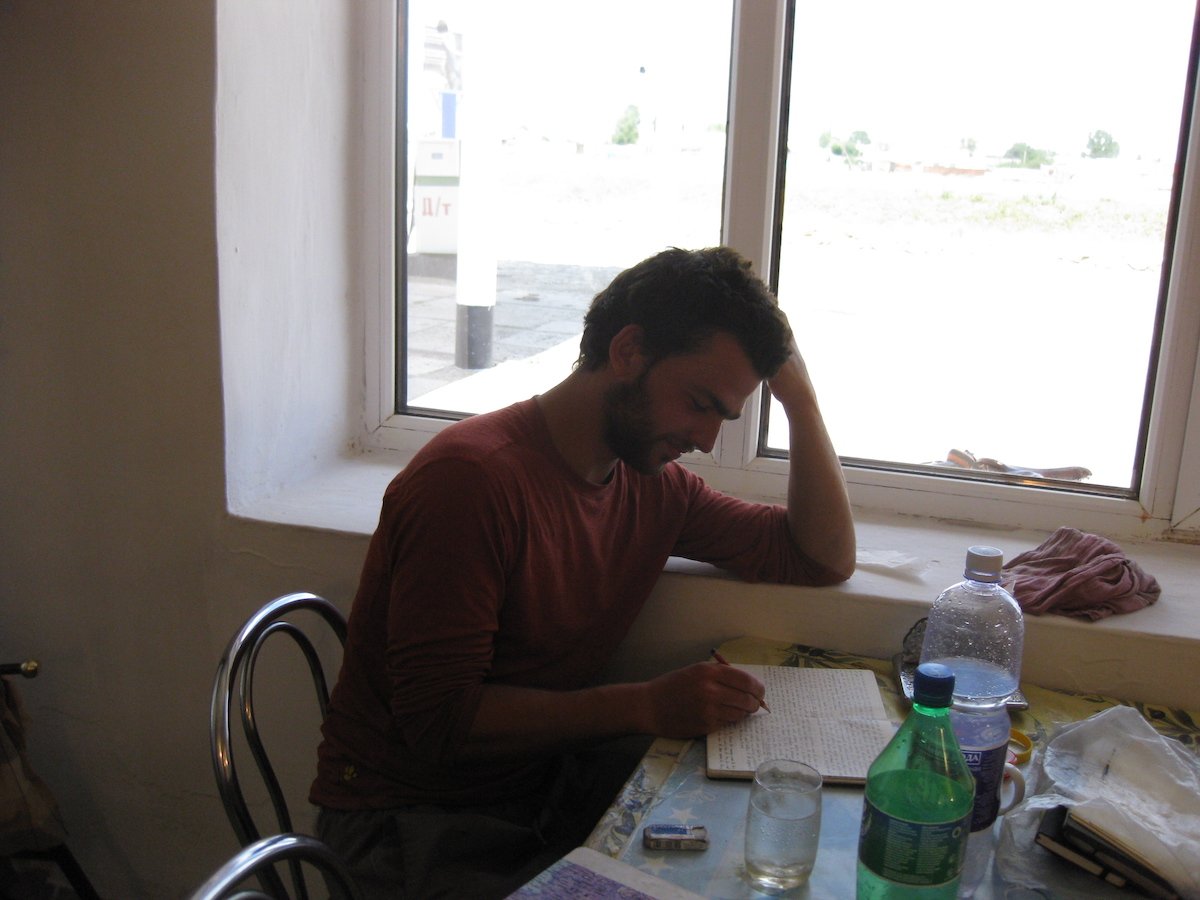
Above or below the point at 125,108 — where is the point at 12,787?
below

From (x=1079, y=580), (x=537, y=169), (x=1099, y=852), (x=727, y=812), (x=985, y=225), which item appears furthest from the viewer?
(x=537, y=169)

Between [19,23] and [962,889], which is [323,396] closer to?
[19,23]

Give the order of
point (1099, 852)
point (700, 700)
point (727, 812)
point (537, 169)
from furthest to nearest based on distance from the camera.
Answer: point (537, 169)
point (700, 700)
point (727, 812)
point (1099, 852)

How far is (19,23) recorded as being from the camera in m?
1.67

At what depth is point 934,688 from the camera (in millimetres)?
820

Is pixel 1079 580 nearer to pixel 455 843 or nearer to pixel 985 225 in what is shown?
pixel 985 225

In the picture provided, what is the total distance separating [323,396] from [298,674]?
1.64 feet

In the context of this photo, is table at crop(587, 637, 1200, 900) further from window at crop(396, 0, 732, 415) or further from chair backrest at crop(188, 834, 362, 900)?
window at crop(396, 0, 732, 415)

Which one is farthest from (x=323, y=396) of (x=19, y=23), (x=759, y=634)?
(x=759, y=634)

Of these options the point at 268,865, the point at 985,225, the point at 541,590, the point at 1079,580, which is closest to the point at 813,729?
the point at 541,590

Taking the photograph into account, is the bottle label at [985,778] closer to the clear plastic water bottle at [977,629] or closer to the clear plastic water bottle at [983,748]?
the clear plastic water bottle at [983,748]

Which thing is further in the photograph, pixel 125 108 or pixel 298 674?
pixel 298 674

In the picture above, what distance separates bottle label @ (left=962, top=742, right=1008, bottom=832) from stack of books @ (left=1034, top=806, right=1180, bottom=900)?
5 centimetres

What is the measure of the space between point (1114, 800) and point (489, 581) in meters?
0.67
